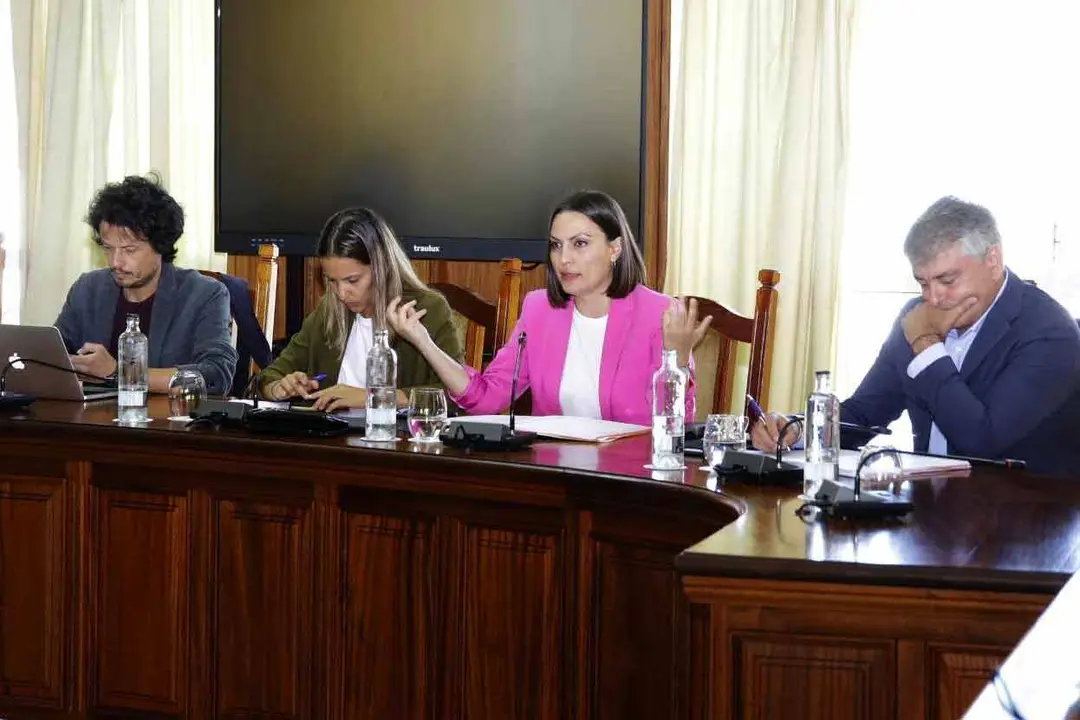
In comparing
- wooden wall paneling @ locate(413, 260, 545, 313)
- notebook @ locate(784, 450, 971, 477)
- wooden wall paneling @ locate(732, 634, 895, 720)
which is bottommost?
wooden wall paneling @ locate(732, 634, 895, 720)

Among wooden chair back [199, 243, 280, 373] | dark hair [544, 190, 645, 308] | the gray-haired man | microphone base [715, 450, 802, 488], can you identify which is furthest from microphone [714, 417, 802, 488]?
wooden chair back [199, 243, 280, 373]

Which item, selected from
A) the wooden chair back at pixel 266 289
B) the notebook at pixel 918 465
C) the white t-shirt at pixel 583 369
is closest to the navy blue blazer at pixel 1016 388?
the notebook at pixel 918 465

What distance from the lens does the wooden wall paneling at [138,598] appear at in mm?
2615

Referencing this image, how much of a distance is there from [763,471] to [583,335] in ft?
3.48

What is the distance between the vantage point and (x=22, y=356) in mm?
2994

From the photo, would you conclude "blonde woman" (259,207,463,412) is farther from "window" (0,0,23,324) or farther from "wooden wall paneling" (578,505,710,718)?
"window" (0,0,23,324)

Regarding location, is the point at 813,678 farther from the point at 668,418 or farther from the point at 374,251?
the point at 374,251

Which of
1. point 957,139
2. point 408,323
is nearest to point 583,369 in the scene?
point 408,323

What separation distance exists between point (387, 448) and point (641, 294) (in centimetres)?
91

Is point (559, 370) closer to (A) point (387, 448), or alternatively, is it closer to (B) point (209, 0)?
(A) point (387, 448)

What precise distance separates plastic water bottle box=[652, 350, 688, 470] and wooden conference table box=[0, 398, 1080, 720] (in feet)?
0.22

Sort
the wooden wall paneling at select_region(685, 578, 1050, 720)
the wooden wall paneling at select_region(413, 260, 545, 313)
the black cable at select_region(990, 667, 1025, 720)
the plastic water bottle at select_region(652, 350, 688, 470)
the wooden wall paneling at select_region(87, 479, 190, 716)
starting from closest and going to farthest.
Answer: the black cable at select_region(990, 667, 1025, 720)
the wooden wall paneling at select_region(685, 578, 1050, 720)
the plastic water bottle at select_region(652, 350, 688, 470)
the wooden wall paneling at select_region(87, 479, 190, 716)
the wooden wall paneling at select_region(413, 260, 545, 313)

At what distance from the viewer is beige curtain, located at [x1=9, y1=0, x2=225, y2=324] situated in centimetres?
468

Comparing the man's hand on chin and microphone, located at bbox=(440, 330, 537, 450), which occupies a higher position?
the man's hand on chin
